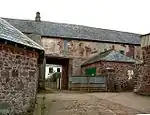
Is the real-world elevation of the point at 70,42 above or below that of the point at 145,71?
above

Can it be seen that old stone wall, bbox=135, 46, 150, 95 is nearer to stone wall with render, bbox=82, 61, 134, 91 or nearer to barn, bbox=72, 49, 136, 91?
barn, bbox=72, 49, 136, 91

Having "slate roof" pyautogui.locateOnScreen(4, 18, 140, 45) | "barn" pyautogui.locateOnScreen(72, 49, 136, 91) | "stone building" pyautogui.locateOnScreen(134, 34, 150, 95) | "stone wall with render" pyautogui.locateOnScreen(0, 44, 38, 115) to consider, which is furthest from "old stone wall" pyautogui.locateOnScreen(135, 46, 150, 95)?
"slate roof" pyautogui.locateOnScreen(4, 18, 140, 45)

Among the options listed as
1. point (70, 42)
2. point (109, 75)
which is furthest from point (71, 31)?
point (109, 75)

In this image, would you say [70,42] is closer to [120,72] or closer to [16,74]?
[120,72]

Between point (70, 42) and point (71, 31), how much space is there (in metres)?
2.40

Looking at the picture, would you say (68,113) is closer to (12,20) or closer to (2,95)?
(2,95)

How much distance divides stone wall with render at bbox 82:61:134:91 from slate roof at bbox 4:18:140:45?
6.69 metres

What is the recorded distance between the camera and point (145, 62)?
16.8 metres

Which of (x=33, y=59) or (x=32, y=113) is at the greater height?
(x=33, y=59)

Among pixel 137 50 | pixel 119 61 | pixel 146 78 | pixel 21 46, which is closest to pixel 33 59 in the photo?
pixel 21 46

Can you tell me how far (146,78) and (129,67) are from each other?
362 inches

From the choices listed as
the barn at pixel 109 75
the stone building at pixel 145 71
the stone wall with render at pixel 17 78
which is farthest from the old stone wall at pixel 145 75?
the stone wall with render at pixel 17 78

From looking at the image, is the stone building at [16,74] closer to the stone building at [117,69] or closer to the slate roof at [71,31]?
the stone building at [117,69]

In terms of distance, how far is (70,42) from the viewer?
1192 inches
